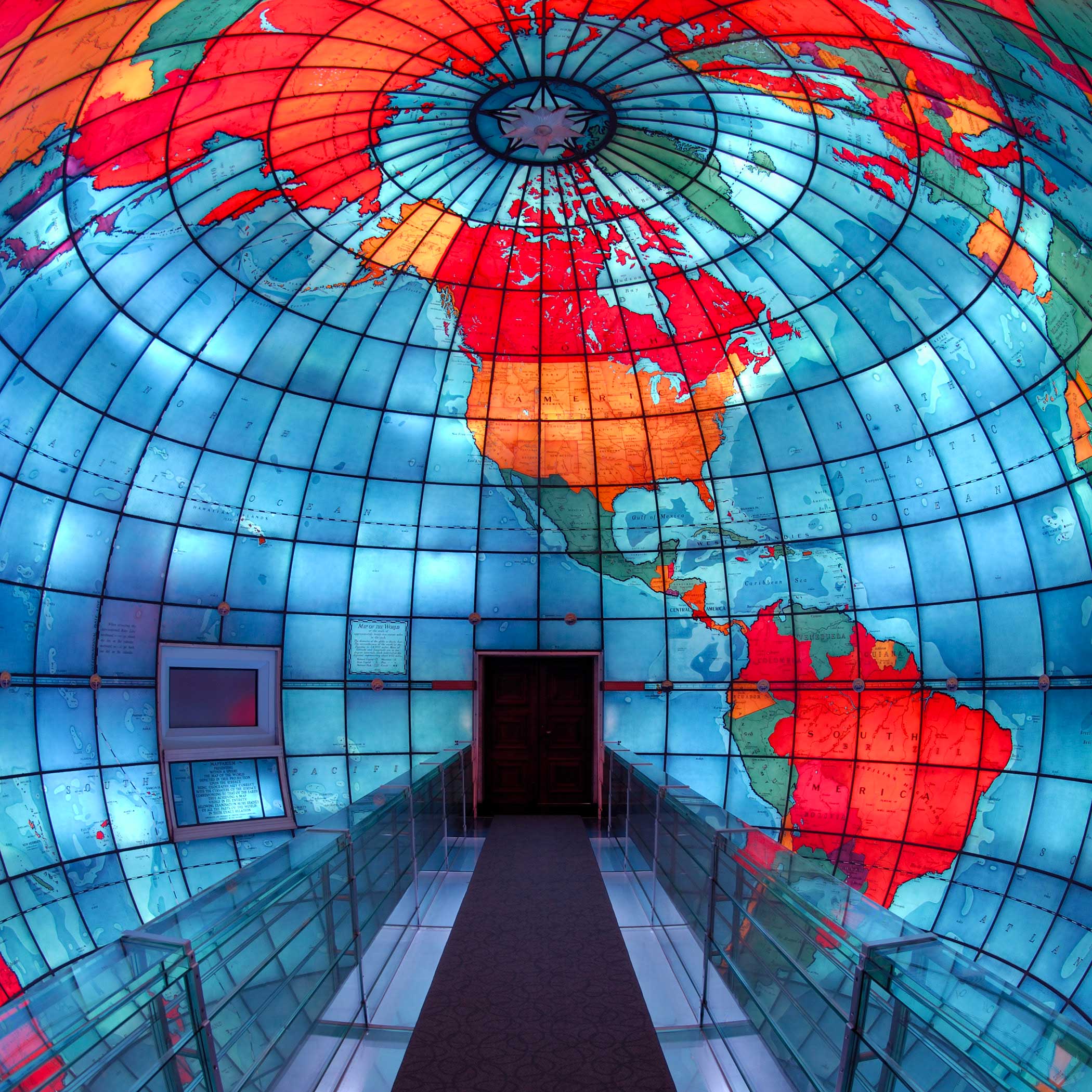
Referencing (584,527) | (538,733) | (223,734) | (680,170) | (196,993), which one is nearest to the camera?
(196,993)

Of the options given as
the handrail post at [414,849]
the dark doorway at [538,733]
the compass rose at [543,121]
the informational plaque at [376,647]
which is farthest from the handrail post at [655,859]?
the compass rose at [543,121]

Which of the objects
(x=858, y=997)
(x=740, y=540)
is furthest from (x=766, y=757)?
(x=858, y=997)

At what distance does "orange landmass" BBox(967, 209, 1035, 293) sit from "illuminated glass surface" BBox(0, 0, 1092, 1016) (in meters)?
0.09

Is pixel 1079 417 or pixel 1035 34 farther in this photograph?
pixel 1079 417

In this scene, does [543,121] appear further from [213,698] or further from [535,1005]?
[213,698]

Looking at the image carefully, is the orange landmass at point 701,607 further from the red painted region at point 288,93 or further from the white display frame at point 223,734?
the red painted region at point 288,93

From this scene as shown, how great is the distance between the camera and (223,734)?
2127 centimetres

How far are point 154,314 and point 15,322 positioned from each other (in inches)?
120

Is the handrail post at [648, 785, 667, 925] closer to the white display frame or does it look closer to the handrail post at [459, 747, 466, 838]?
the handrail post at [459, 747, 466, 838]

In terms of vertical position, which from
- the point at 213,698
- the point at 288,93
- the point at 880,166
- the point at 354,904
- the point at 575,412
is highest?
the point at 288,93

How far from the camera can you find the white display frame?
20.6m

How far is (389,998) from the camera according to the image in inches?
285

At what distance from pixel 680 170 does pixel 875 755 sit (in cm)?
1678

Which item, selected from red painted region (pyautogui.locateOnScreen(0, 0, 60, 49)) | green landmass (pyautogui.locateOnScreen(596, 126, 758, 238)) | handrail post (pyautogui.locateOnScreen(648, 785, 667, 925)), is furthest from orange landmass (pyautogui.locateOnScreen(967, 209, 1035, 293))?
red painted region (pyautogui.locateOnScreen(0, 0, 60, 49))
